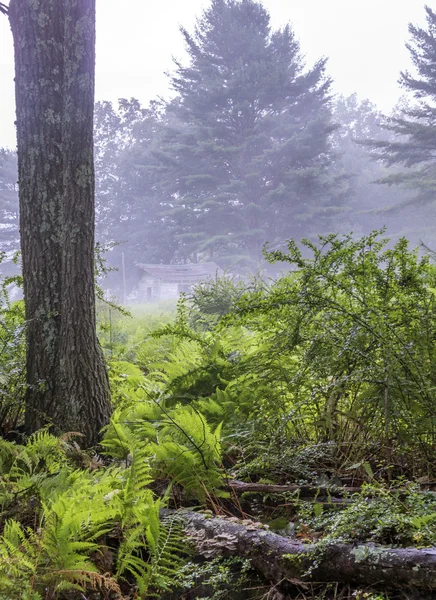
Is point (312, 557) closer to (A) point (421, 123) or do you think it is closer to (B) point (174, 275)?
(A) point (421, 123)

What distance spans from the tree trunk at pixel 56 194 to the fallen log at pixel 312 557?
67.1 inches

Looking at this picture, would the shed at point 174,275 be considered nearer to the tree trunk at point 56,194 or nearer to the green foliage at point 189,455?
the tree trunk at point 56,194

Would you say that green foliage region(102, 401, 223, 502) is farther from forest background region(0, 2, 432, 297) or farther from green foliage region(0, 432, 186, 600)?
forest background region(0, 2, 432, 297)

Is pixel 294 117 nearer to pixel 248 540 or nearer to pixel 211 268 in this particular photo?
pixel 211 268

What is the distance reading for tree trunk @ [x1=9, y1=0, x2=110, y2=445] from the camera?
3.33 m

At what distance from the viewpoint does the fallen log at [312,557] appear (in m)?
1.38

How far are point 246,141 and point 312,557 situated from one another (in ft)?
121

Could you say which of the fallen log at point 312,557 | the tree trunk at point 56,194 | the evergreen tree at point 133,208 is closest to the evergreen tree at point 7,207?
the evergreen tree at point 133,208

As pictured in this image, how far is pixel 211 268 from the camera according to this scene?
41062mm

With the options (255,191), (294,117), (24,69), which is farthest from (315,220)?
(24,69)

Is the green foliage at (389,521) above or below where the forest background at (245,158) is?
below

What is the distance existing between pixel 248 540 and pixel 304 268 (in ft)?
3.90

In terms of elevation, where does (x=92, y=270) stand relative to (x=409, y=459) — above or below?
above

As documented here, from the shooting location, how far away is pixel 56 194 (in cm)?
342
